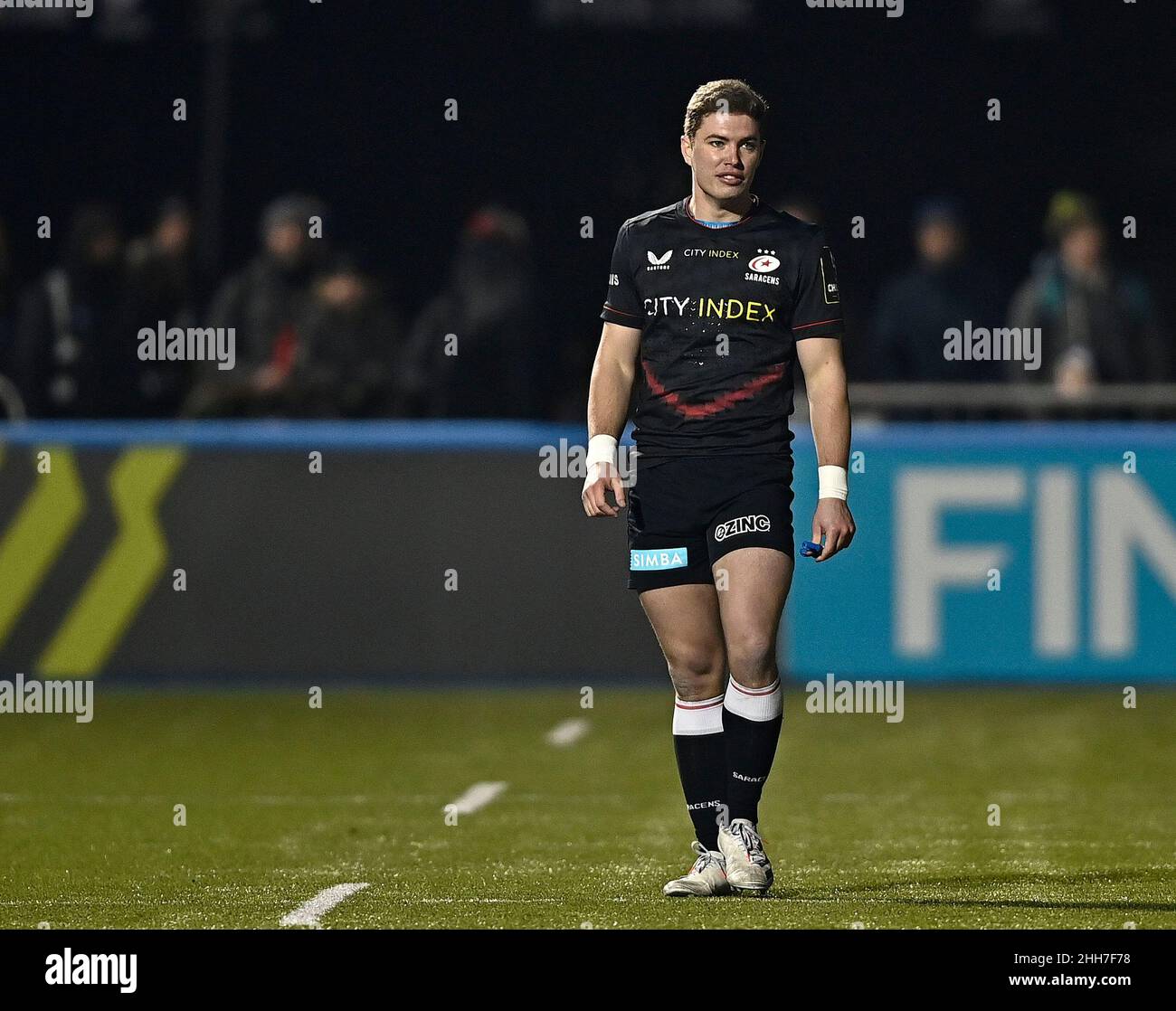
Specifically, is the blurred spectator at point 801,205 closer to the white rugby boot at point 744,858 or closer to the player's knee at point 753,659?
the player's knee at point 753,659

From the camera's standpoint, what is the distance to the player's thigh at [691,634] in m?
7.49

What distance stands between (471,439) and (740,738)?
6699 mm

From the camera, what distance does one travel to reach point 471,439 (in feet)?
46.3

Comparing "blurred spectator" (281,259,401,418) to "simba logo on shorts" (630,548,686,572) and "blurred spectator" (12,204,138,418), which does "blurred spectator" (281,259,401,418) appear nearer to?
"blurred spectator" (12,204,138,418)

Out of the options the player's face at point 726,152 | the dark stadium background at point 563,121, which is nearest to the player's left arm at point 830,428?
the player's face at point 726,152

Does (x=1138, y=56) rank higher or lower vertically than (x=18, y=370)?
higher

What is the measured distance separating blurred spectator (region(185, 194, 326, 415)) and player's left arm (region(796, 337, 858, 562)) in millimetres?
7872

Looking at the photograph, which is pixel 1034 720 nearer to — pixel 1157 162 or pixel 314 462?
pixel 314 462

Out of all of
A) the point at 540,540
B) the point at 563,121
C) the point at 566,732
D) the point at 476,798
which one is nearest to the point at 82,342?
the point at 540,540

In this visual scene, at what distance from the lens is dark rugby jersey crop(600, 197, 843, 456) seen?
292 inches

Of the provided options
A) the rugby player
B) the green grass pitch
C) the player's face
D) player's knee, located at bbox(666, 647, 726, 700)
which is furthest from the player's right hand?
the green grass pitch

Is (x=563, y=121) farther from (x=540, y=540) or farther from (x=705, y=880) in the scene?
(x=705, y=880)
